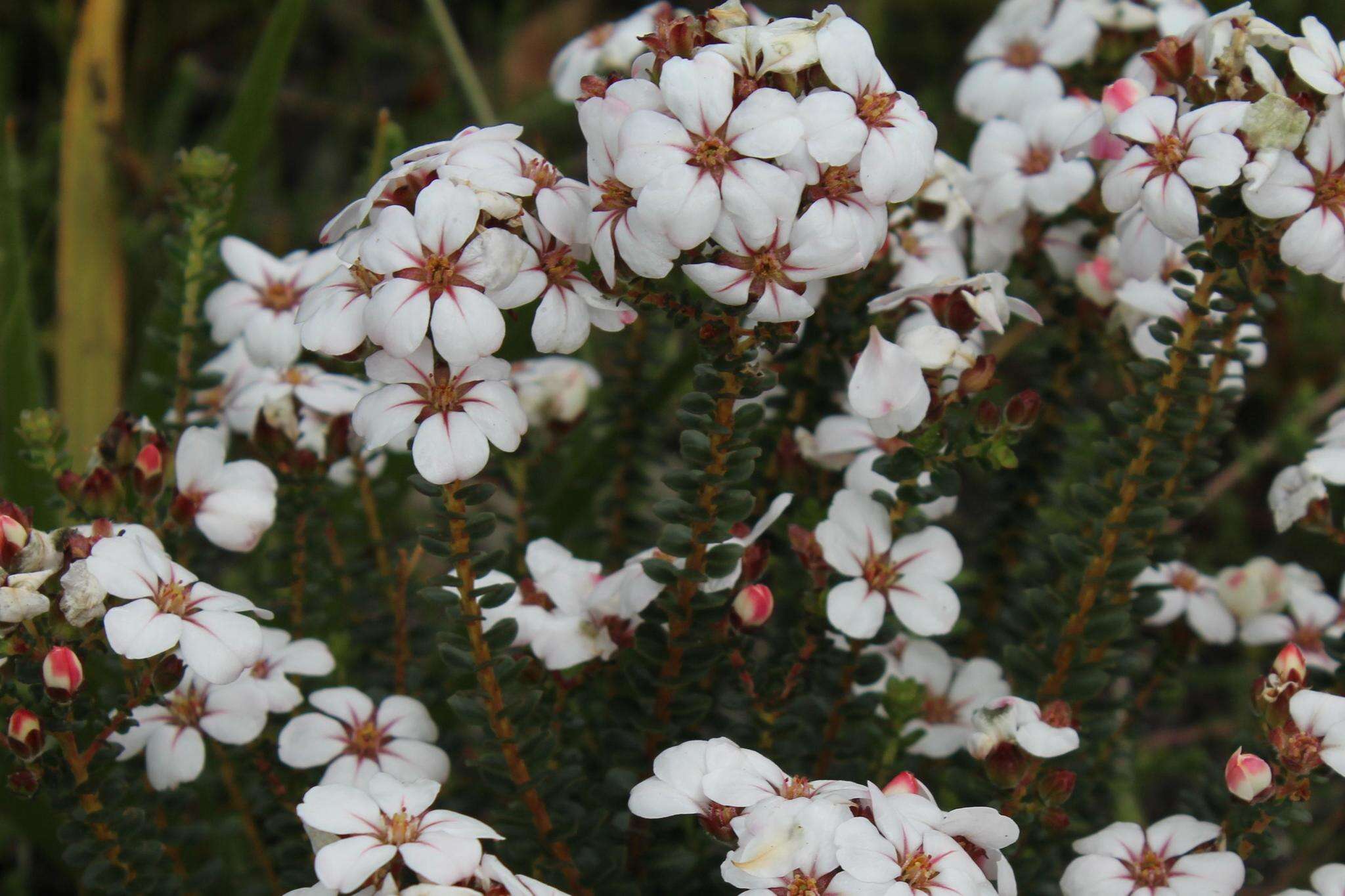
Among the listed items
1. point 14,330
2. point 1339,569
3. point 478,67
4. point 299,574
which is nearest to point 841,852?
point 299,574

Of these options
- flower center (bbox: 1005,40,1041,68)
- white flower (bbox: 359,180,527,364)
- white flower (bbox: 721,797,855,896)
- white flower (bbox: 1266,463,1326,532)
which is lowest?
white flower (bbox: 1266,463,1326,532)

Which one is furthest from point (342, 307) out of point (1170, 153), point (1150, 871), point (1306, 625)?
point (1306, 625)

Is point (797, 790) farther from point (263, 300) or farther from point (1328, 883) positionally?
point (263, 300)

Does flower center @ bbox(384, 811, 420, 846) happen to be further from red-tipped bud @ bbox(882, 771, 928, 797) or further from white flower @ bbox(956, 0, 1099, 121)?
white flower @ bbox(956, 0, 1099, 121)

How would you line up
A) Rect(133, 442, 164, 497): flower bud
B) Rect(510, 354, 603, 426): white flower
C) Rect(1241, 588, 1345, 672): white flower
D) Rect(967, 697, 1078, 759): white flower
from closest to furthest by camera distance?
1. Rect(967, 697, 1078, 759): white flower
2. Rect(133, 442, 164, 497): flower bud
3. Rect(1241, 588, 1345, 672): white flower
4. Rect(510, 354, 603, 426): white flower

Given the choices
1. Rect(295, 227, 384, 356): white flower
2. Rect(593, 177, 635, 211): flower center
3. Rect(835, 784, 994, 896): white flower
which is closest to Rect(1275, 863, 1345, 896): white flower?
Rect(835, 784, 994, 896): white flower

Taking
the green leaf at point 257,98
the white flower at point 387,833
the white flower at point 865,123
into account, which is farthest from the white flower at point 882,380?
the green leaf at point 257,98

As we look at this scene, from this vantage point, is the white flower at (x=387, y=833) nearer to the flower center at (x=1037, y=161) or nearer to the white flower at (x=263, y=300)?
Answer: the white flower at (x=263, y=300)

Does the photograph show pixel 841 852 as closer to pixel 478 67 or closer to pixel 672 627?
pixel 672 627
